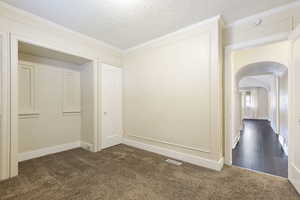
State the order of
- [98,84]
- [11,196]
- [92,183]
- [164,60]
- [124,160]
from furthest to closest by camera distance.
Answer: [98,84]
[164,60]
[124,160]
[92,183]
[11,196]

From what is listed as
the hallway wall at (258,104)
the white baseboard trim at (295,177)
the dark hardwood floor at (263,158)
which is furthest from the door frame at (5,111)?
the hallway wall at (258,104)

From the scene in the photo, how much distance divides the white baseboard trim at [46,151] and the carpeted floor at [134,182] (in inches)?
9.1

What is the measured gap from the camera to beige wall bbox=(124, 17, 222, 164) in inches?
92.0

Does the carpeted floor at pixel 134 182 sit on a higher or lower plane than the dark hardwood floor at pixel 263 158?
higher

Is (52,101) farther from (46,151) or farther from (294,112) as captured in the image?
(294,112)

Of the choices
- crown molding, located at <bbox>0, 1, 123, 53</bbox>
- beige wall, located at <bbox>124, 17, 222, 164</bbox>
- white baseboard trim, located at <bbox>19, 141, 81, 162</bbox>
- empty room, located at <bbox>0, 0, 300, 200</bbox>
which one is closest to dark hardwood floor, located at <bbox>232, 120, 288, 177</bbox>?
empty room, located at <bbox>0, 0, 300, 200</bbox>

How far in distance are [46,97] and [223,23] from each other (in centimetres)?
402

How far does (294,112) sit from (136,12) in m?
2.81

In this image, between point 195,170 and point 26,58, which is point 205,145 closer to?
point 195,170

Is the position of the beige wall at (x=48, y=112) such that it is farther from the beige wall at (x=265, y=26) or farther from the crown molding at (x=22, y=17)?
the beige wall at (x=265, y=26)

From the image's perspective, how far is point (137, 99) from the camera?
3.50m

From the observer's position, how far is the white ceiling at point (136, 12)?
1967mm

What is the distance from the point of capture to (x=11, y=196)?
65.1 inches

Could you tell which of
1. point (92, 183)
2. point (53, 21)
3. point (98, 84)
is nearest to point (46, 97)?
point (98, 84)
